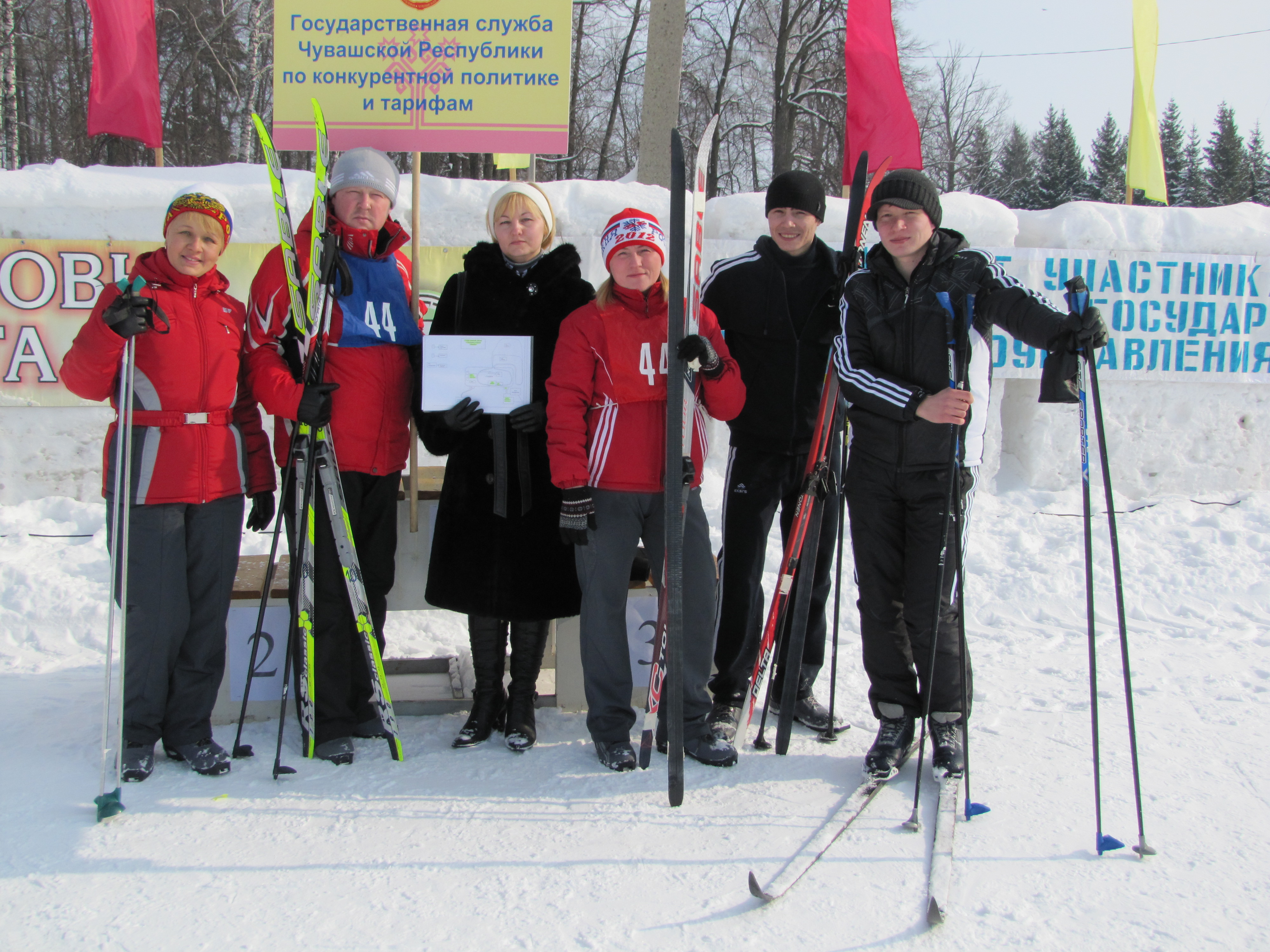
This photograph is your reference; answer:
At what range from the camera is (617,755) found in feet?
9.22

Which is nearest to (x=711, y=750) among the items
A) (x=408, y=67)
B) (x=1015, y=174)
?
(x=408, y=67)

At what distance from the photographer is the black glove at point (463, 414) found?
2.79 m

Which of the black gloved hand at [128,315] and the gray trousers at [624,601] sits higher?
the black gloved hand at [128,315]

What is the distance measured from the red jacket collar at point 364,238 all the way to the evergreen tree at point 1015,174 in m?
27.3

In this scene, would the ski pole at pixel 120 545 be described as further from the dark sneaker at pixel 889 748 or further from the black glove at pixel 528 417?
the dark sneaker at pixel 889 748

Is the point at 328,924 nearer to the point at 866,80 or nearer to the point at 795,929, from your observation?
the point at 795,929

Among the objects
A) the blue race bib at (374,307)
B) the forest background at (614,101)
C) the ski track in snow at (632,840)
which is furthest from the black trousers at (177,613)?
the forest background at (614,101)

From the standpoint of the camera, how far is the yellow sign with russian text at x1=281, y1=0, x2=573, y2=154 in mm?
3252

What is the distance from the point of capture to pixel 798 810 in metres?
2.53

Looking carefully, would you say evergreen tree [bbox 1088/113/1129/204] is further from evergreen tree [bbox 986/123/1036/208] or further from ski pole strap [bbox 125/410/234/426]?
ski pole strap [bbox 125/410/234/426]

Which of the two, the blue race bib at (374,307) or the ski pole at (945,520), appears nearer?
the ski pole at (945,520)

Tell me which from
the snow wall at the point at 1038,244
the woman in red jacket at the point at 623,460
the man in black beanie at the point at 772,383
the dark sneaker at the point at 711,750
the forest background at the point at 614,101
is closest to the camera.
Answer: the woman in red jacket at the point at 623,460

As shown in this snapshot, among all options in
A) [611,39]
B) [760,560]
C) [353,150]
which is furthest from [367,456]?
[611,39]

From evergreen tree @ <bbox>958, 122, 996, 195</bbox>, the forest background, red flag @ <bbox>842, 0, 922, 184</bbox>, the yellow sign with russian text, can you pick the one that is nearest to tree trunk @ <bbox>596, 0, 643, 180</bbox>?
the forest background
